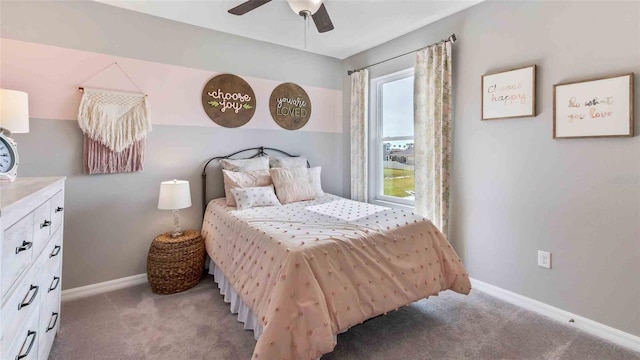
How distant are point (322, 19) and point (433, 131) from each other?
1477mm

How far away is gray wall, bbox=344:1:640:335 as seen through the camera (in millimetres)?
1942

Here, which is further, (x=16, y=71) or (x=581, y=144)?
(x=16, y=71)

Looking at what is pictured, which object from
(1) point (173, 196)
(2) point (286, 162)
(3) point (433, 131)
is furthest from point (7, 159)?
(3) point (433, 131)

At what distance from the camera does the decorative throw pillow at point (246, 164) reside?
318cm

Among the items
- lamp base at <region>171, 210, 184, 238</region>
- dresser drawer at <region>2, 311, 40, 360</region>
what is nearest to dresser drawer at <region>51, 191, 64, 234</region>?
dresser drawer at <region>2, 311, 40, 360</region>

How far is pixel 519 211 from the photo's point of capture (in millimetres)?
2449

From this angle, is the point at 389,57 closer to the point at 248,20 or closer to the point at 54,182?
the point at 248,20

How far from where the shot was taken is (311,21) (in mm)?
2998

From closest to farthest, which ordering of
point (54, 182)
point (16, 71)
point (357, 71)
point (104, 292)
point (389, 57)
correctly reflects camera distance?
point (54, 182) < point (16, 71) < point (104, 292) < point (389, 57) < point (357, 71)

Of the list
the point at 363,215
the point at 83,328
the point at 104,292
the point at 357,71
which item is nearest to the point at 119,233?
the point at 104,292

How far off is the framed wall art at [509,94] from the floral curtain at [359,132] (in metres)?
1.49

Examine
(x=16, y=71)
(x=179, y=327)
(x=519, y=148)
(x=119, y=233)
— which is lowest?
(x=179, y=327)

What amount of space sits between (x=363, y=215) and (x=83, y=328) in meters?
2.18

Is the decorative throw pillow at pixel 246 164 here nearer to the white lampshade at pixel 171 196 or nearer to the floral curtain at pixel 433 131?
the white lampshade at pixel 171 196
